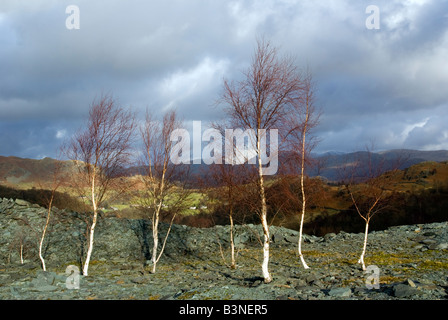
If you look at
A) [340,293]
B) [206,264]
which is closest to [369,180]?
[340,293]

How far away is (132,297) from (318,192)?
487 inches

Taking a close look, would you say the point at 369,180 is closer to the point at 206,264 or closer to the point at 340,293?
the point at 340,293

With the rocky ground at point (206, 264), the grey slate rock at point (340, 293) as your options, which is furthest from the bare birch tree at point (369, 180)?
the grey slate rock at point (340, 293)

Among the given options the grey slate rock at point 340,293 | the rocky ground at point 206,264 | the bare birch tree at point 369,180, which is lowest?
the rocky ground at point 206,264

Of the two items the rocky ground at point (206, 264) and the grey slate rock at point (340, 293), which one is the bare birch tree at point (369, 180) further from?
the grey slate rock at point (340, 293)

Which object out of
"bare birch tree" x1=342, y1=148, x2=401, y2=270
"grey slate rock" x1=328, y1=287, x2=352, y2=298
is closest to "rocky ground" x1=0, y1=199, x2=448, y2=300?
"grey slate rock" x1=328, y1=287, x2=352, y2=298

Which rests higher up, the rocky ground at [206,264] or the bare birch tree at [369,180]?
the bare birch tree at [369,180]

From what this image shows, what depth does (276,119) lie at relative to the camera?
588 inches

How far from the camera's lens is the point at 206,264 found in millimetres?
24719

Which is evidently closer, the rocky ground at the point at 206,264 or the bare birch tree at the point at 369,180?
the rocky ground at the point at 206,264

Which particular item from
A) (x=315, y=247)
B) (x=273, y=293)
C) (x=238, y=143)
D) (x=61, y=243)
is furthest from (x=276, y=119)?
(x=61, y=243)

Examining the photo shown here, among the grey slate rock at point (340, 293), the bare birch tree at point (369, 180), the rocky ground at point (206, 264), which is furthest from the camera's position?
the bare birch tree at point (369, 180)

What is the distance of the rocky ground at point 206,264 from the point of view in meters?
12.8
